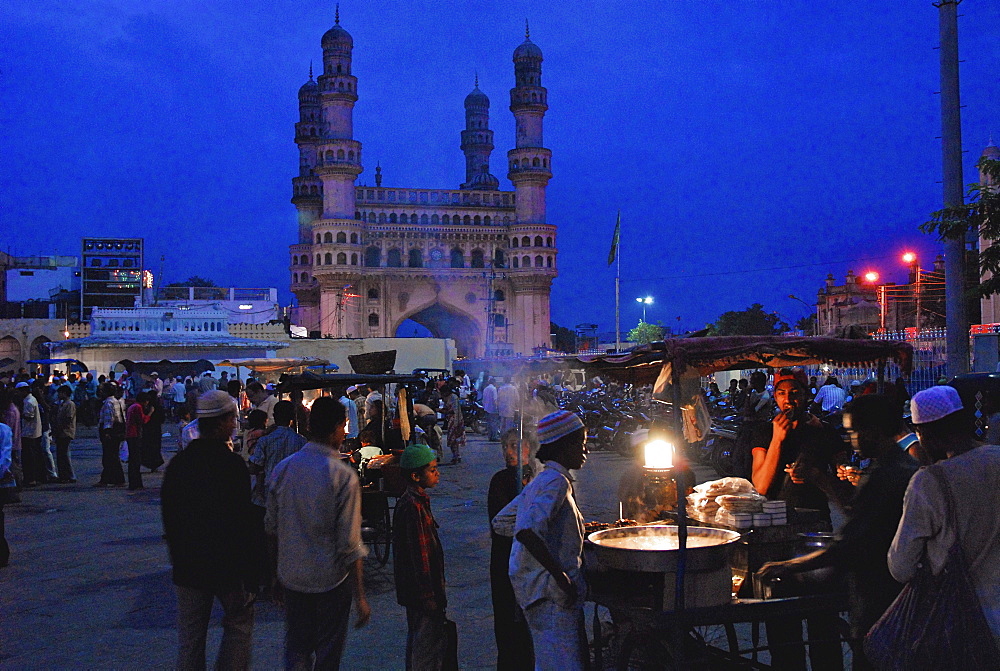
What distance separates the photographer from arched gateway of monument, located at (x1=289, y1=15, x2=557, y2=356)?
53.2 metres

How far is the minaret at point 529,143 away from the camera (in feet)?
184

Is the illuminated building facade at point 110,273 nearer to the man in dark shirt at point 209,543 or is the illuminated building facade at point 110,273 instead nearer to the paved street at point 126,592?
the paved street at point 126,592

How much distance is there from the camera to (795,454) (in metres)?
5.35

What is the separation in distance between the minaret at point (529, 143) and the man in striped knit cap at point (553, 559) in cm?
5349

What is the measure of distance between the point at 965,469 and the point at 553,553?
5.04 feet

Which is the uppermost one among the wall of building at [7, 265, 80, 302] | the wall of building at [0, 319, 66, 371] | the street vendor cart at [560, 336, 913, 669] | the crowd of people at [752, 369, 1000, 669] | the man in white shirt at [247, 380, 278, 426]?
the wall of building at [7, 265, 80, 302]

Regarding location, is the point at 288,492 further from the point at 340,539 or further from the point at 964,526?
the point at 964,526

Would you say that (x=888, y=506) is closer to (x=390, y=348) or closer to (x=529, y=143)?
(x=390, y=348)

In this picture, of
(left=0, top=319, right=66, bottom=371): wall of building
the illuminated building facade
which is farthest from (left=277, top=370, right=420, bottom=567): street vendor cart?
the illuminated building facade

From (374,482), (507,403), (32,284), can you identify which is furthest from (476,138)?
(374,482)

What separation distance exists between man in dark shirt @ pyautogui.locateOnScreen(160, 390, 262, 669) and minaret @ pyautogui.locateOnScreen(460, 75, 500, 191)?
212 feet

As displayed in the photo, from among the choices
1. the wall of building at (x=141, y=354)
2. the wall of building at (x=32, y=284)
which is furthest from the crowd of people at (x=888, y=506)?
the wall of building at (x=32, y=284)

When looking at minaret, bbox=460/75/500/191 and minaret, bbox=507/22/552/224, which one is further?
minaret, bbox=460/75/500/191

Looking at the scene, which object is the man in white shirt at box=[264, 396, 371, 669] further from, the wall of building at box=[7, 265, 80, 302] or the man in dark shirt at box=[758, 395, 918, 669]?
the wall of building at box=[7, 265, 80, 302]
